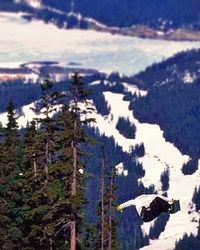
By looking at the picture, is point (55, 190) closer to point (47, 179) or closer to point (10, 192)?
point (47, 179)

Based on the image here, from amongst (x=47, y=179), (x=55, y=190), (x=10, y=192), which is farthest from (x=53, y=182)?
(x=10, y=192)

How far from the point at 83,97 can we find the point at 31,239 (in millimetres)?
21933

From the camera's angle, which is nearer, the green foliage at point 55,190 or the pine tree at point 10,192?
the green foliage at point 55,190

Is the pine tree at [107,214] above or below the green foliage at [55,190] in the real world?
below

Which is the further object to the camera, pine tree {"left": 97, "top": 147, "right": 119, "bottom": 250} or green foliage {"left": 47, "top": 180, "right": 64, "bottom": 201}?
pine tree {"left": 97, "top": 147, "right": 119, "bottom": 250}

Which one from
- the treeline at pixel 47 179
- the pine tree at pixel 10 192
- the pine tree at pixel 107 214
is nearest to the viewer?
the treeline at pixel 47 179

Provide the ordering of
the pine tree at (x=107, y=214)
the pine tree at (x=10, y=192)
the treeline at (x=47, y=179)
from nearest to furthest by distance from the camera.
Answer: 1. the treeline at (x=47, y=179)
2. the pine tree at (x=10, y=192)
3. the pine tree at (x=107, y=214)

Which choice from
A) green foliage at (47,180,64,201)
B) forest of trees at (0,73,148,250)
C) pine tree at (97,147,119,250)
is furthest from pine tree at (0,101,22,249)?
pine tree at (97,147,119,250)

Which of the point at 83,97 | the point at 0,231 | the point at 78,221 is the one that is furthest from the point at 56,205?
the point at 0,231

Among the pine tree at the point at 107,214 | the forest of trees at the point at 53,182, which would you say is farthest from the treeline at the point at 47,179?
the pine tree at the point at 107,214

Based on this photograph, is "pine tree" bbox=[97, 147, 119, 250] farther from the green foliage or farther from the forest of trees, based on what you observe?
the green foliage

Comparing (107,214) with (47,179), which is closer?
(47,179)

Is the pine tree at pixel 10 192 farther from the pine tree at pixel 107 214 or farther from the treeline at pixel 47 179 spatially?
the pine tree at pixel 107 214

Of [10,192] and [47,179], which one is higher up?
[47,179]
